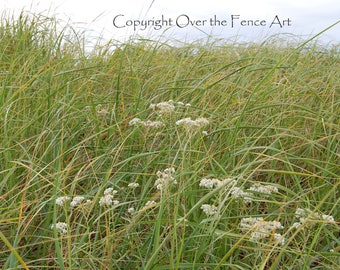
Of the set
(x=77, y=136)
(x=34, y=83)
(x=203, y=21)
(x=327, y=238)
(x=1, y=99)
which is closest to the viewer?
(x=327, y=238)

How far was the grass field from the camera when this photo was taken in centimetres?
166

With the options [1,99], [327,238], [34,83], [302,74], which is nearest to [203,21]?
[302,74]

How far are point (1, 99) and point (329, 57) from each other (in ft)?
8.73

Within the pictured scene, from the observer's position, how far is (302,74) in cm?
330

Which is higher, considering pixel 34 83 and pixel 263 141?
pixel 34 83

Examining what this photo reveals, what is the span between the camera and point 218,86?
124 inches

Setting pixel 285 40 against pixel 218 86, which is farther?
pixel 285 40

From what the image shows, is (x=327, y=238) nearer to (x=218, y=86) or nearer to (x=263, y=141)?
(x=263, y=141)

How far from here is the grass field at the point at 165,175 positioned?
1.66 meters

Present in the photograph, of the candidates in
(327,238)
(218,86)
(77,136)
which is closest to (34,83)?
(77,136)

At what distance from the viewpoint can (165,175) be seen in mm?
1682

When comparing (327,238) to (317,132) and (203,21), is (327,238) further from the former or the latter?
(203,21)

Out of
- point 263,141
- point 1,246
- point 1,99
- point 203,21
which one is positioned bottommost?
point 1,246

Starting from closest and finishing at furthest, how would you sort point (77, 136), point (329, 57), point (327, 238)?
point (327, 238)
point (77, 136)
point (329, 57)
